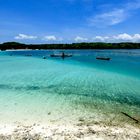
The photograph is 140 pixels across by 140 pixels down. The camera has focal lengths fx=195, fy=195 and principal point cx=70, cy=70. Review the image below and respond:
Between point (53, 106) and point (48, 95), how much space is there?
3.15 m

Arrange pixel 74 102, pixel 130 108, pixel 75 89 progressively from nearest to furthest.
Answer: pixel 130 108, pixel 74 102, pixel 75 89

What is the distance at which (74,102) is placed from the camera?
561 inches

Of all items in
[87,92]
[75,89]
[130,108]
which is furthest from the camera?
[75,89]

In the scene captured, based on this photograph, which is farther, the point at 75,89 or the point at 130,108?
the point at 75,89

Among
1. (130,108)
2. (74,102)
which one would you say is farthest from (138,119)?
(74,102)

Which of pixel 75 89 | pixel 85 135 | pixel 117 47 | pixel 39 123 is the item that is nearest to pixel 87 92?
pixel 75 89

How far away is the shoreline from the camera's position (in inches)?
330

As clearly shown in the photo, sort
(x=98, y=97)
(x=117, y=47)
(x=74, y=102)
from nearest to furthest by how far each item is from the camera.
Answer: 1. (x=74, y=102)
2. (x=98, y=97)
3. (x=117, y=47)

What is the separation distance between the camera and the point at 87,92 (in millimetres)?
17453

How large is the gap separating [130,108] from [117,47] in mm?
193158

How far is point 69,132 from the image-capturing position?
8922 millimetres

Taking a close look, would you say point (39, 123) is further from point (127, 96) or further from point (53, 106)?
point (127, 96)

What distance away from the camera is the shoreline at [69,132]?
8.38 m

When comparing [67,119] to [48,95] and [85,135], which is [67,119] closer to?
[85,135]
